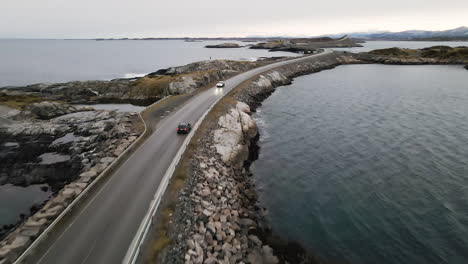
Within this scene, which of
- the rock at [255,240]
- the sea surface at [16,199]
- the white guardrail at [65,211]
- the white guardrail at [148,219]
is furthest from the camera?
the sea surface at [16,199]

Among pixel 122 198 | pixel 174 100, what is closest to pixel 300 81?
pixel 174 100

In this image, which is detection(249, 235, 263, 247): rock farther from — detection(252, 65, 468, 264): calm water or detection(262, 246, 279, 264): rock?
detection(252, 65, 468, 264): calm water

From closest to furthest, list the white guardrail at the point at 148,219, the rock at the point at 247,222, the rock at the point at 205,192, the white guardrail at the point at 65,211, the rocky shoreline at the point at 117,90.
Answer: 1. the white guardrail at the point at 148,219
2. the white guardrail at the point at 65,211
3. the rock at the point at 247,222
4. the rock at the point at 205,192
5. the rocky shoreline at the point at 117,90

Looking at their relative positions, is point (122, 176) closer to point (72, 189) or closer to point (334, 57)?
point (72, 189)

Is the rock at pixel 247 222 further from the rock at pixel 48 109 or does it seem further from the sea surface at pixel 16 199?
the rock at pixel 48 109

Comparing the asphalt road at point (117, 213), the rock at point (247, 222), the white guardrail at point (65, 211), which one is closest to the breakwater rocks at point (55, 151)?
the white guardrail at point (65, 211)

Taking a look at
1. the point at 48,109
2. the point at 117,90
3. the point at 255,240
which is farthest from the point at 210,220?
the point at 117,90

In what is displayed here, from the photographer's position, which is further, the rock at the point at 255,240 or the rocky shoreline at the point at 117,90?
the rocky shoreline at the point at 117,90

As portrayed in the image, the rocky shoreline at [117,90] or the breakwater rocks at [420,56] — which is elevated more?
the breakwater rocks at [420,56]
